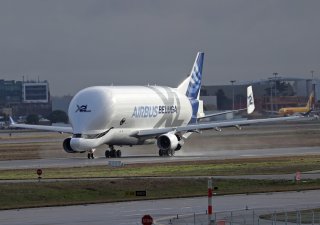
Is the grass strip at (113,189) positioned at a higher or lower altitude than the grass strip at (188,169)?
lower

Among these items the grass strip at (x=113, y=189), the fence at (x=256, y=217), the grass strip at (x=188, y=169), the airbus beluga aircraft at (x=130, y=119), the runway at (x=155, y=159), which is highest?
the airbus beluga aircraft at (x=130, y=119)

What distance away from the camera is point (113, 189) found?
190ft

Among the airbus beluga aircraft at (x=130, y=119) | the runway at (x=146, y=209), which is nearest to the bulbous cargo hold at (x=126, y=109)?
the airbus beluga aircraft at (x=130, y=119)

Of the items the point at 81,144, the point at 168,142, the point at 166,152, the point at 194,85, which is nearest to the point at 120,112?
the point at 168,142

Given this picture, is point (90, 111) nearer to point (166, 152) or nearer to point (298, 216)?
point (166, 152)

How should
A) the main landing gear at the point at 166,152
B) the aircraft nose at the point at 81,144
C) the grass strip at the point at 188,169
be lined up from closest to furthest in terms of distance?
the grass strip at the point at 188,169
the aircraft nose at the point at 81,144
the main landing gear at the point at 166,152

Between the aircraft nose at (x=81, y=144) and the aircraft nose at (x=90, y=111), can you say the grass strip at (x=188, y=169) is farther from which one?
the aircraft nose at (x=90, y=111)

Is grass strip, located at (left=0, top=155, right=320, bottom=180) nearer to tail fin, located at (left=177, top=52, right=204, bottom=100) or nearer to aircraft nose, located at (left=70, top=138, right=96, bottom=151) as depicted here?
Result: aircraft nose, located at (left=70, top=138, right=96, bottom=151)

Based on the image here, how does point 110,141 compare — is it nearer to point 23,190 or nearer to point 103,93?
point 103,93

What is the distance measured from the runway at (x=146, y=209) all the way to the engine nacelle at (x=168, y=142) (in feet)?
146

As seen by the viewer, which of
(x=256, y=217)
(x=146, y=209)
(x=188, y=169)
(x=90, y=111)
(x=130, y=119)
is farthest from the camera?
(x=130, y=119)

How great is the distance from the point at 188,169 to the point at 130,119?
29353 millimetres

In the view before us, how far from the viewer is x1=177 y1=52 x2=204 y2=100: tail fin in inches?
4666

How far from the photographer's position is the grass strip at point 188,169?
70194 mm
